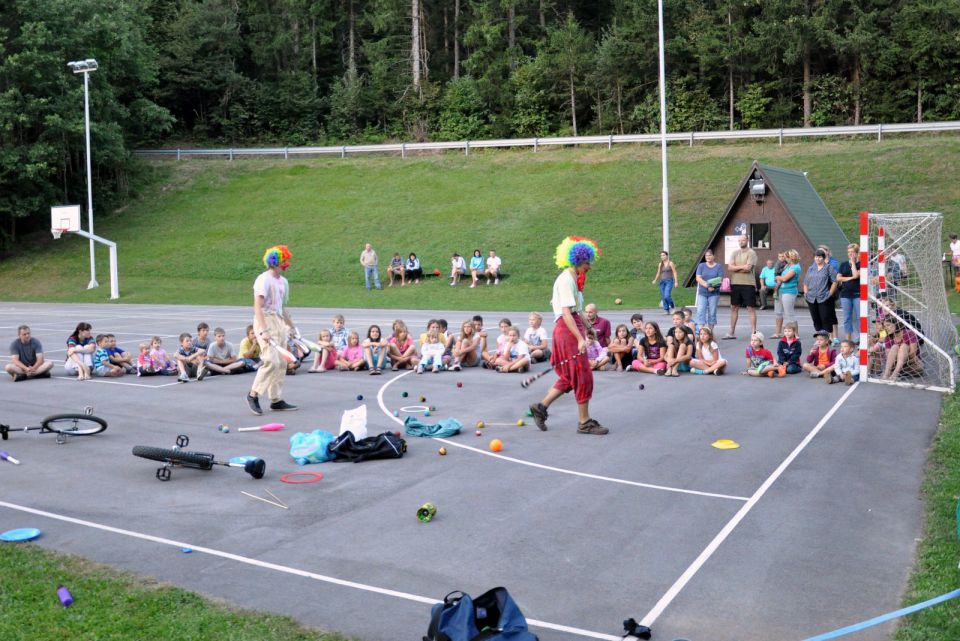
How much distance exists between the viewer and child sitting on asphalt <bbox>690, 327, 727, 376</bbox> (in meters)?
16.1

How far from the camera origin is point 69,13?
49375 millimetres

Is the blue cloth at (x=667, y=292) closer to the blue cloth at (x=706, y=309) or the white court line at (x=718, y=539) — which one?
the blue cloth at (x=706, y=309)

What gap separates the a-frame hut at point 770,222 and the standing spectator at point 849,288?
425 inches

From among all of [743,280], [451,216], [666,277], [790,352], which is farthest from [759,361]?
[451,216]

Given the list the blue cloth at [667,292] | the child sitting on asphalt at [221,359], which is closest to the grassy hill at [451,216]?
the blue cloth at [667,292]

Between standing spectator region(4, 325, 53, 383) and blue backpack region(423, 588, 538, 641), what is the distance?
14624 millimetres

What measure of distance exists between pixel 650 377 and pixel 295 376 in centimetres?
656

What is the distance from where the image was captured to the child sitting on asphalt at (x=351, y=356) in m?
17.9

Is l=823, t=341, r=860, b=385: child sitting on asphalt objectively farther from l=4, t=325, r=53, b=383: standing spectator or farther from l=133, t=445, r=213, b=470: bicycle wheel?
l=4, t=325, r=53, b=383: standing spectator

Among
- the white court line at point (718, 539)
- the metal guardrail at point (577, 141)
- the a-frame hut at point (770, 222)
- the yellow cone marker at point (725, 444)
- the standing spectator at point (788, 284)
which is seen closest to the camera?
the white court line at point (718, 539)

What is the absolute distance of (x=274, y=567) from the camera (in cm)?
669

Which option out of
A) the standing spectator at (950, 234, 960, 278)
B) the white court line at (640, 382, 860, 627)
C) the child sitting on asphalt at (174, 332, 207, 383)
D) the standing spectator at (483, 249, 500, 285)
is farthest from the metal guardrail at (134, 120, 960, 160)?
the white court line at (640, 382, 860, 627)

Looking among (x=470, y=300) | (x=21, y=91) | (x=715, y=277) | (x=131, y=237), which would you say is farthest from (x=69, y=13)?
(x=715, y=277)

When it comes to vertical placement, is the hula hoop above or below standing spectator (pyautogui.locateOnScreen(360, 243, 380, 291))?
below
